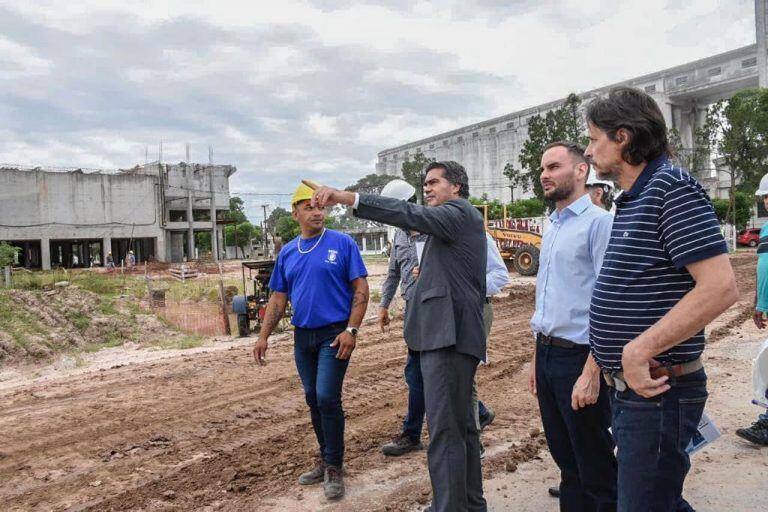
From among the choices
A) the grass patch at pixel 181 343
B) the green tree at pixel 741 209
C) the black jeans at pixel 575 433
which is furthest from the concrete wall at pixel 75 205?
the black jeans at pixel 575 433

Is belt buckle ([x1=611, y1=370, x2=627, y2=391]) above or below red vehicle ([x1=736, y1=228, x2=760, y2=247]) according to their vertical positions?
below

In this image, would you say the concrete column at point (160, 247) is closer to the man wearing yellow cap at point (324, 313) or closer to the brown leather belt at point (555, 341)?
the man wearing yellow cap at point (324, 313)

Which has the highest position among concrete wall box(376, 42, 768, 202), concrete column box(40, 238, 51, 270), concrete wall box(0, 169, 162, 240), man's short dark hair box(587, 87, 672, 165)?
concrete wall box(376, 42, 768, 202)

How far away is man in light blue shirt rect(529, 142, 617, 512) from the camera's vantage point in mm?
2674

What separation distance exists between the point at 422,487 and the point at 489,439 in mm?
1085

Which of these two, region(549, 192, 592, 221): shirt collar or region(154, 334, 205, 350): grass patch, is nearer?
region(549, 192, 592, 221): shirt collar

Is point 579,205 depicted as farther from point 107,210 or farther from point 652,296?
point 107,210

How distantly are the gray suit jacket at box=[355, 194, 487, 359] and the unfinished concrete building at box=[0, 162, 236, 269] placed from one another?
41097 mm

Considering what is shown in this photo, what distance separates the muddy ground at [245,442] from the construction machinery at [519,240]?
12429mm

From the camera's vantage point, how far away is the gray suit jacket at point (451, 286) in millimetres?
2832

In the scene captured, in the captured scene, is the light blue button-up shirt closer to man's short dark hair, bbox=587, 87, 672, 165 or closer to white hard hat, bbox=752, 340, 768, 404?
man's short dark hair, bbox=587, 87, 672, 165

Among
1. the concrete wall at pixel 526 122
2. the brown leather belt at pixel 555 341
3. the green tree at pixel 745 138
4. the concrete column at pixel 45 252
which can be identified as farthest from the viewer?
the concrete wall at pixel 526 122

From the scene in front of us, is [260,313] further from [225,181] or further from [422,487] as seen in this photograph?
[225,181]

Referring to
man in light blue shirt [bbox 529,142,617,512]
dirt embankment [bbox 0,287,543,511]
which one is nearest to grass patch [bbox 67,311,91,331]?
dirt embankment [bbox 0,287,543,511]
